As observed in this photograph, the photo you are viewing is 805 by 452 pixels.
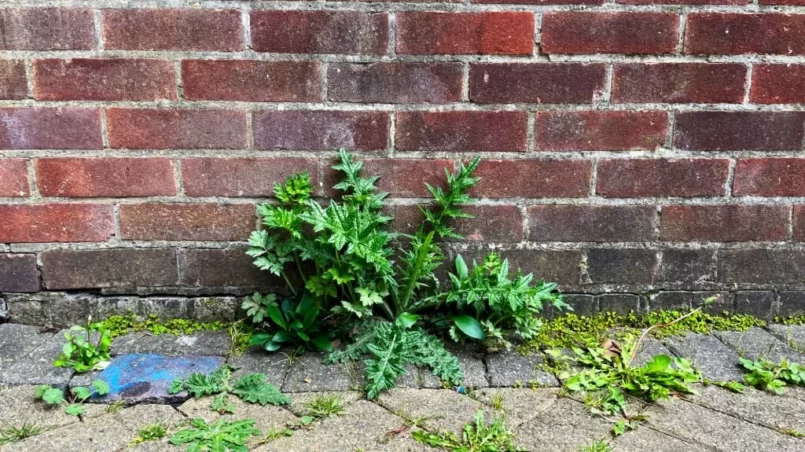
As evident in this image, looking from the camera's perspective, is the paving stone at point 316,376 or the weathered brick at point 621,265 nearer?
the paving stone at point 316,376

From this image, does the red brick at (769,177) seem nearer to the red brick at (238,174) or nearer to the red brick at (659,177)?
the red brick at (659,177)

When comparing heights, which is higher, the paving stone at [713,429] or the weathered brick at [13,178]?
the weathered brick at [13,178]

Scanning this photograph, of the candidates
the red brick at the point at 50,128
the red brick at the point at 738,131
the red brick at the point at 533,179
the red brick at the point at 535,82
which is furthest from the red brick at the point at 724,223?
the red brick at the point at 50,128

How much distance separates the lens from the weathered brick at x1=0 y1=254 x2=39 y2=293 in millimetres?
1868

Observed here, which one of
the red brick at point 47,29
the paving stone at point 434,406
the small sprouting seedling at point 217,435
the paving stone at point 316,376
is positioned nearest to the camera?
the small sprouting seedling at point 217,435

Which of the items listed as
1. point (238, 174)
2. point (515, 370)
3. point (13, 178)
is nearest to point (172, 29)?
point (238, 174)

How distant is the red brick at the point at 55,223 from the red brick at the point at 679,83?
5.59 ft

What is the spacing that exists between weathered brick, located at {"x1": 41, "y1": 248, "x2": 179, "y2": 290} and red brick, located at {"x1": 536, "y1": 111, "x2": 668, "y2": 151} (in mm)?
1287

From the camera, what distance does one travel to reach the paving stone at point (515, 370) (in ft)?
5.21

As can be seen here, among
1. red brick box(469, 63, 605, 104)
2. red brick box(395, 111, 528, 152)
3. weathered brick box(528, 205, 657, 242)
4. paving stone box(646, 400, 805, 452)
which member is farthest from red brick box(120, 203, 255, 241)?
paving stone box(646, 400, 805, 452)

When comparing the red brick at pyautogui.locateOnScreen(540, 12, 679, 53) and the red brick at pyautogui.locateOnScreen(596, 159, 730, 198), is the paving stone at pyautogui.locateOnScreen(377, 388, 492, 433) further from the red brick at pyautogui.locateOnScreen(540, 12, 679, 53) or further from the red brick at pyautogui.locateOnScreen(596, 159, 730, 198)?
the red brick at pyautogui.locateOnScreen(540, 12, 679, 53)

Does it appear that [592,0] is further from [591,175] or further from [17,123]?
[17,123]

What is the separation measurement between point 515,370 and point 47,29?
68.2 inches

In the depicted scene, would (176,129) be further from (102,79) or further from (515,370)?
(515,370)
